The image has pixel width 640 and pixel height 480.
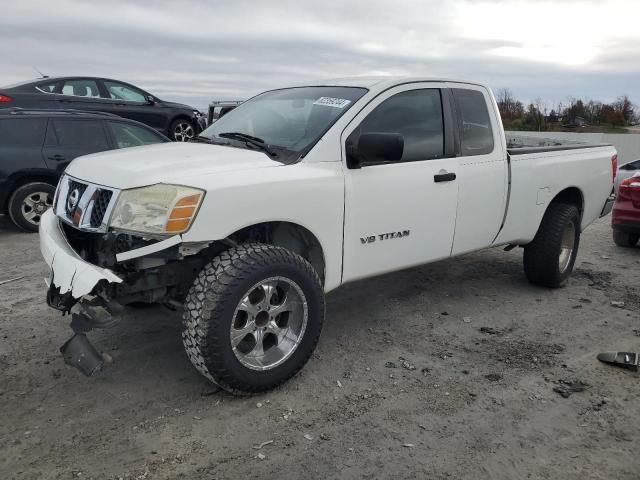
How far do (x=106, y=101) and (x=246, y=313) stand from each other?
897 cm

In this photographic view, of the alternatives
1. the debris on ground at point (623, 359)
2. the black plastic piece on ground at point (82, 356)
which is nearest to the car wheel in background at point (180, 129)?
the black plastic piece on ground at point (82, 356)

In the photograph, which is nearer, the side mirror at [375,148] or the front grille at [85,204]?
the front grille at [85,204]

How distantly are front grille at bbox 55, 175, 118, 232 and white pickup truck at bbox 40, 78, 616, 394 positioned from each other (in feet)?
0.04

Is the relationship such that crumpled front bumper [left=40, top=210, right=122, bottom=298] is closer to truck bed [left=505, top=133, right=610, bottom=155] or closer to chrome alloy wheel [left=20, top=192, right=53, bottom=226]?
truck bed [left=505, top=133, right=610, bottom=155]

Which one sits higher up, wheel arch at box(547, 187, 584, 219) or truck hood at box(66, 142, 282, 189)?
truck hood at box(66, 142, 282, 189)

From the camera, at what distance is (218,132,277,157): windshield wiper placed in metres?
3.65

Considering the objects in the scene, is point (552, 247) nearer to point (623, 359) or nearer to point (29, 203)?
point (623, 359)

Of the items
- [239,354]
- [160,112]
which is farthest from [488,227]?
[160,112]

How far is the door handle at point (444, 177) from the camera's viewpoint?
13.5 feet

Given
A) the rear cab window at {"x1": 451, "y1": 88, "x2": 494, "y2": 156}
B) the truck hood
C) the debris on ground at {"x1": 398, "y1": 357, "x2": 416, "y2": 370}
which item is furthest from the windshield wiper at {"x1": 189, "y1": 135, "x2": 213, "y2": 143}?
the debris on ground at {"x1": 398, "y1": 357, "x2": 416, "y2": 370}

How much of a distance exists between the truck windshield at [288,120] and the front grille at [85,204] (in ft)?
3.37

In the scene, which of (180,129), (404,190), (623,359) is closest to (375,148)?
(404,190)

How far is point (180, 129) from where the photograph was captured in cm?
1228

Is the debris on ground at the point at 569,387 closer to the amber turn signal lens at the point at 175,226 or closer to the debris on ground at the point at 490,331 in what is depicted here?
the debris on ground at the point at 490,331
